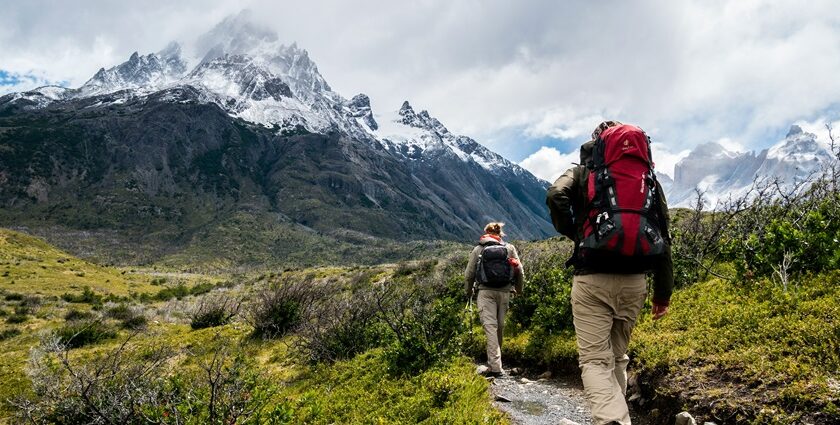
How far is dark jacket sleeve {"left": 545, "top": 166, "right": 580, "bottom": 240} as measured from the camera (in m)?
3.94

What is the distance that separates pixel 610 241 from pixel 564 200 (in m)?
0.54

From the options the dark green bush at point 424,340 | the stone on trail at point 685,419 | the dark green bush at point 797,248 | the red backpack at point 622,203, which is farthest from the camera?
the dark green bush at point 424,340

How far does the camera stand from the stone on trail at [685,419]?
172 inches

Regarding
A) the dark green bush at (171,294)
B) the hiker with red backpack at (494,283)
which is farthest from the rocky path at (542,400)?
the dark green bush at (171,294)

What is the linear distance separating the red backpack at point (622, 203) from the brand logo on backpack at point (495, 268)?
11.2 ft

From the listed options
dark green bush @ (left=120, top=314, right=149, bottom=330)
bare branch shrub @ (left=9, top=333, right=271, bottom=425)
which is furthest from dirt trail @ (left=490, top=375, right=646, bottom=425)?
dark green bush @ (left=120, top=314, right=149, bottom=330)

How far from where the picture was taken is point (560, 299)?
8227 mm

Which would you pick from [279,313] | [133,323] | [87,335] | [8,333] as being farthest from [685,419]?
[8,333]

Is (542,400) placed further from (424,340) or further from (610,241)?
(610,241)

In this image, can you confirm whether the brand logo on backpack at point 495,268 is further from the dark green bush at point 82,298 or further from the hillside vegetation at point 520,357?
the dark green bush at point 82,298

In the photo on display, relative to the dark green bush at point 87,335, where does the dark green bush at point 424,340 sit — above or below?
above

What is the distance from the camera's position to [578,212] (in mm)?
4109

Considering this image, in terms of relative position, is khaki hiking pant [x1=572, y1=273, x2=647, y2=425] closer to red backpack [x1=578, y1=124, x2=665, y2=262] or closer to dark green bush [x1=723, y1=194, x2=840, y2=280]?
red backpack [x1=578, y1=124, x2=665, y2=262]

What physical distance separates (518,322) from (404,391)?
4226 mm
